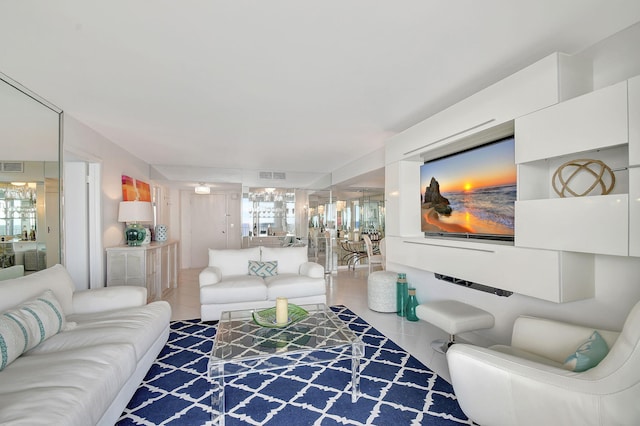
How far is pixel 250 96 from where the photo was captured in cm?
281

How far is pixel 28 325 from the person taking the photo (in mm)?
1890

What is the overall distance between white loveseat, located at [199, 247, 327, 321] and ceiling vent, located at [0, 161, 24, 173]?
200 cm

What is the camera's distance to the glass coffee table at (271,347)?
6.23ft

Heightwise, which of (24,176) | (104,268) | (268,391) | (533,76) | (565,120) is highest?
(533,76)

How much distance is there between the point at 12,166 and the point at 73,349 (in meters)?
1.72

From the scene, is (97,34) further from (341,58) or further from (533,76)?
(533,76)

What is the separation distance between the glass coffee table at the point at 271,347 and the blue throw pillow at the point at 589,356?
1.21 metres

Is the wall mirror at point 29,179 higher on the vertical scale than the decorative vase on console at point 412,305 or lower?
higher

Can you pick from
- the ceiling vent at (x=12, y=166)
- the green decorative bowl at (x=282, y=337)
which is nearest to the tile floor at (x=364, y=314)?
the green decorative bowl at (x=282, y=337)

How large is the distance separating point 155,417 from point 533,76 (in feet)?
11.3

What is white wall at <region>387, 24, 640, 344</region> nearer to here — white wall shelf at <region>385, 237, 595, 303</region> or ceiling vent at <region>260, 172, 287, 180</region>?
white wall shelf at <region>385, 237, 595, 303</region>

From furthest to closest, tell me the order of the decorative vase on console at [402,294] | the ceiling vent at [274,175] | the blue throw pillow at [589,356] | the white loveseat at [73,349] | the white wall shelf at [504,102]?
the ceiling vent at [274,175], the decorative vase on console at [402,294], the white wall shelf at [504,102], the blue throw pillow at [589,356], the white loveseat at [73,349]

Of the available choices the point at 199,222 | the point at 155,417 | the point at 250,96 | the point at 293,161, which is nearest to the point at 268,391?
the point at 155,417

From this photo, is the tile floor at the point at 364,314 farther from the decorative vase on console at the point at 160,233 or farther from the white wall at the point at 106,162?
the white wall at the point at 106,162
